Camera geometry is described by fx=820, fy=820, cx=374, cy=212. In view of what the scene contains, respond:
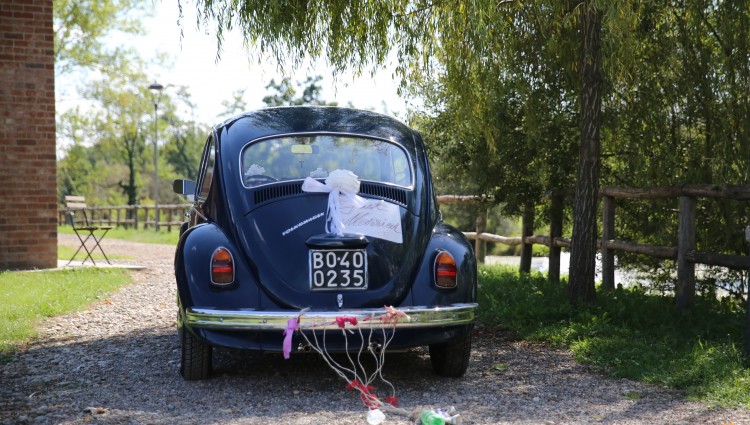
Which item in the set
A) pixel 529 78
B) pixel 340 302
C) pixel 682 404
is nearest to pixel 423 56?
pixel 529 78

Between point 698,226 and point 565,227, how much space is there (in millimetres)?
2709

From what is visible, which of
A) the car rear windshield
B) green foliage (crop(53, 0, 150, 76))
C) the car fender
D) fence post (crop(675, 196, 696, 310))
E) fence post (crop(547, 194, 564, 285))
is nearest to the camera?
the car fender

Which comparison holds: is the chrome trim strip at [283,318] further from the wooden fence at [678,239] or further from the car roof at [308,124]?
the wooden fence at [678,239]

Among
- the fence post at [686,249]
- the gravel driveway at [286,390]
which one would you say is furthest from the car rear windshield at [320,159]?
the fence post at [686,249]

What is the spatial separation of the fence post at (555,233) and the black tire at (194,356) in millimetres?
5968

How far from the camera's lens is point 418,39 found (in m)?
7.72

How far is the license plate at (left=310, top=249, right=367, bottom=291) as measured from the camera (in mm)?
5059

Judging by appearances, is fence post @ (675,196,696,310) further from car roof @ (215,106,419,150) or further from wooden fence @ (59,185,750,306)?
car roof @ (215,106,419,150)

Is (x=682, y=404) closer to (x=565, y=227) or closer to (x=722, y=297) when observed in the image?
(x=722, y=297)

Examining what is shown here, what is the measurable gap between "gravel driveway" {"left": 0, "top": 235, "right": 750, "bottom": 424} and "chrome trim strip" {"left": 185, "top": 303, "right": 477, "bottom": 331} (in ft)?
1.41

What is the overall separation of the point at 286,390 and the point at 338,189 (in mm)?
1348

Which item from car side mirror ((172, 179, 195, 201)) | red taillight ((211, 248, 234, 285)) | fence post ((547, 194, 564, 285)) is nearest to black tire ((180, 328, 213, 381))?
red taillight ((211, 248, 234, 285))

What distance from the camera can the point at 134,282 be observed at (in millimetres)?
11672

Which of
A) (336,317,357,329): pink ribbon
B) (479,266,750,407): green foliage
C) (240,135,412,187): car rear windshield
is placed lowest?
(479,266,750,407): green foliage
